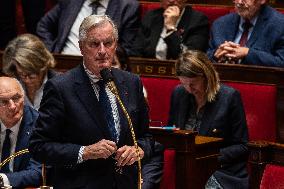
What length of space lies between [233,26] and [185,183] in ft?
3.35

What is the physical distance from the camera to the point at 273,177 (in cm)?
185

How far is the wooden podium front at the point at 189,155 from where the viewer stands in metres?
2.11

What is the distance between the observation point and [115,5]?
321 centimetres

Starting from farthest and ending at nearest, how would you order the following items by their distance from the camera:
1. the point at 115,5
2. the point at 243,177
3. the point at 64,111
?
1. the point at 115,5
2. the point at 243,177
3. the point at 64,111

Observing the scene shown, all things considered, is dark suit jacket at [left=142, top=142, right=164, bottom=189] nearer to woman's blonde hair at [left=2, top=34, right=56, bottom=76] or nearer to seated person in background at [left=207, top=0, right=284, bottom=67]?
woman's blonde hair at [left=2, top=34, right=56, bottom=76]

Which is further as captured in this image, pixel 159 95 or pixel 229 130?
pixel 159 95

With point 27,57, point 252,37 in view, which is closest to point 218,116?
point 252,37

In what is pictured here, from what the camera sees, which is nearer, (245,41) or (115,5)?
(245,41)

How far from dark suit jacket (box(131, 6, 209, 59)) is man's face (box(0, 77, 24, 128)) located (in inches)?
39.9

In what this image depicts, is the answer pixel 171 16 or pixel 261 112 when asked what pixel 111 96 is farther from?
pixel 171 16

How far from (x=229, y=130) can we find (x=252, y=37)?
0.60 metres

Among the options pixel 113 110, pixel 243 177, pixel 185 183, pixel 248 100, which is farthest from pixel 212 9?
pixel 113 110

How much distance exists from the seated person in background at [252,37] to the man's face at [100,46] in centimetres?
125

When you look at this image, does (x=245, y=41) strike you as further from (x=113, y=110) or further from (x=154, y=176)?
(x=113, y=110)
